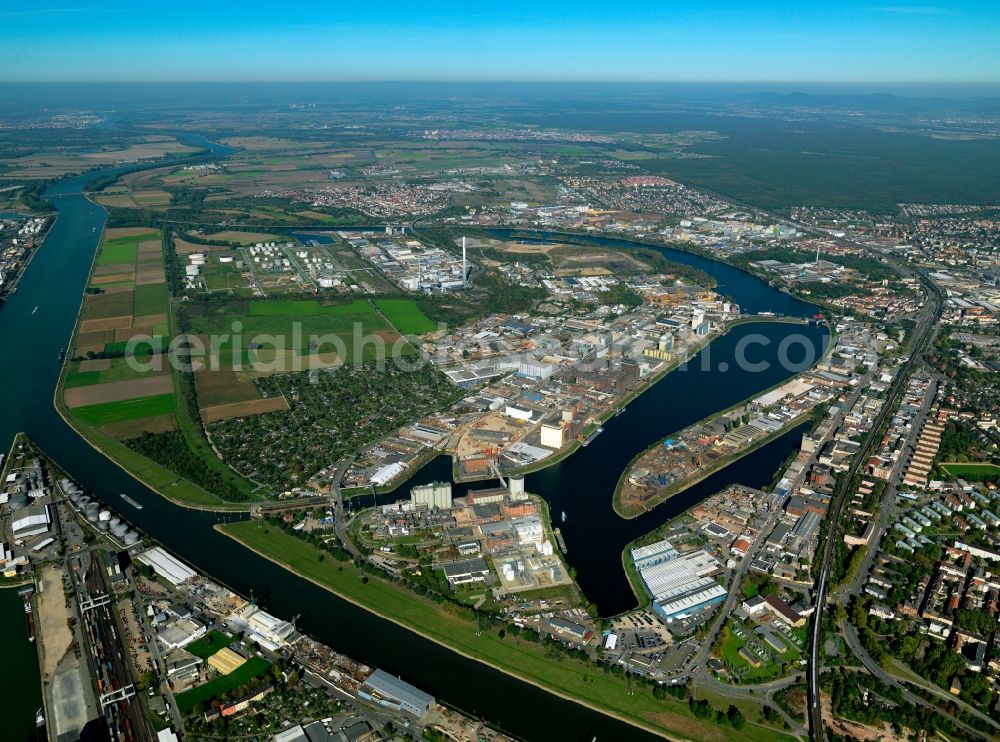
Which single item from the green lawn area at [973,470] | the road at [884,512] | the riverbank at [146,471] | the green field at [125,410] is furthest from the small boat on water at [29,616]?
the green lawn area at [973,470]

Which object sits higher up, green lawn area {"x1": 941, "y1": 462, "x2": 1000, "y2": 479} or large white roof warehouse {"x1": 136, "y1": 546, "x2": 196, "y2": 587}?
green lawn area {"x1": 941, "y1": 462, "x2": 1000, "y2": 479}

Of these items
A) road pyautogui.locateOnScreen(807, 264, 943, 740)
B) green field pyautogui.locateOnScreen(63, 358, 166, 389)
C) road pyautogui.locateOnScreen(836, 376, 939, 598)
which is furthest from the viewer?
green field pyautogui.locateOnScreen(63, 358, 166, 389)

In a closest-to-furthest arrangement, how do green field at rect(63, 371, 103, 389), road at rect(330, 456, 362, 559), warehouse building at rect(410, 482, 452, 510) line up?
1. road at rect(330, 456, 362, 559)
2. warehouse building at rect(410, 482, 452, 510)
3. green field at rect(63, 371, 103, 389)

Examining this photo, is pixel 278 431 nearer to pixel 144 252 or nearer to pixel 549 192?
pixel 144 252

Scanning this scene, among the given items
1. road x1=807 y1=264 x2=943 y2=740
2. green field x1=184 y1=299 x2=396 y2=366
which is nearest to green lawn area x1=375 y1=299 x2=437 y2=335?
green field x1=184 y1=299 x2=396 y2=366

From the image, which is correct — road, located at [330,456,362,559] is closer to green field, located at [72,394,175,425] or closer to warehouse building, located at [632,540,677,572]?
warehouse building, located at [632,540,677,572]

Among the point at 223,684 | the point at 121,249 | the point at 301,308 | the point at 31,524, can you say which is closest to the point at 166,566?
the point at 31,524

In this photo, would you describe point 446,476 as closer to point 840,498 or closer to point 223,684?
point 223,684
